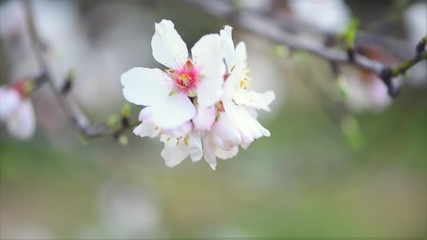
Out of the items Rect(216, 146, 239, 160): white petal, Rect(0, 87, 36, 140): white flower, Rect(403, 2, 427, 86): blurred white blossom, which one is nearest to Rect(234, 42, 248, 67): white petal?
Rect(216, 146, 239, 160): white petal

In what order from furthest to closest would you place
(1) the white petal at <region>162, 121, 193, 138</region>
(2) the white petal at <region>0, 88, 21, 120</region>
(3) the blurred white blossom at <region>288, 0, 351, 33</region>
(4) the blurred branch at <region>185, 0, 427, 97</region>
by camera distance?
(3) the blurred white blossom at <region>288, 0, 351, 33</region>, (2) the white petal at <region>0, 88, 21, 120</region>, (4) the blurred branch at <region>185, 0, 427, 97</region>, (1) the white petal at <region>162, 121, 193, 138</region>

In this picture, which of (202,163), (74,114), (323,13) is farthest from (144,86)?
(202,163)

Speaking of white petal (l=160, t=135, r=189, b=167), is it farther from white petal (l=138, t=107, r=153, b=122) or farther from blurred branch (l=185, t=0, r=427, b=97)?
blurred branch (l=185, t=0, r=427, b=97)

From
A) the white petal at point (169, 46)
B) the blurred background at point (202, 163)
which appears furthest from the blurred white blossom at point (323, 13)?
the white petal at point (169, 46)

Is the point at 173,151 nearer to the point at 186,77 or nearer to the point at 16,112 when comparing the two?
the point at 186,77

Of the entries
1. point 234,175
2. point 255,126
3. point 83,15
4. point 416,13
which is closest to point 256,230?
point 234,175

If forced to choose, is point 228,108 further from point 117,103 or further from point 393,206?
point 393,206

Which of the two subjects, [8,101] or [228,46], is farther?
[8,101]
